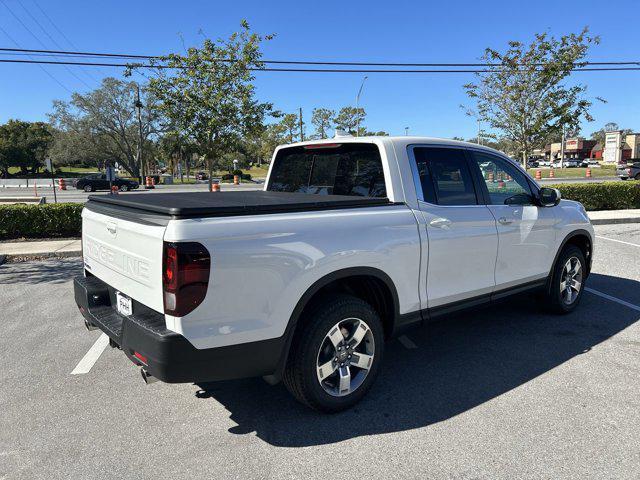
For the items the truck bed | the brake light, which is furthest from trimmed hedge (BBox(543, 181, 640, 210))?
the truck bed

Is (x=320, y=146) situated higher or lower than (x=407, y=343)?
higher

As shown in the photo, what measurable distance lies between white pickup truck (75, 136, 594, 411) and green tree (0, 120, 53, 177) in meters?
70.5

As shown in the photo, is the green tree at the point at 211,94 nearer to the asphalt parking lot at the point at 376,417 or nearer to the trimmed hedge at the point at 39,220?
the trimmed hedge at the point at 39,220

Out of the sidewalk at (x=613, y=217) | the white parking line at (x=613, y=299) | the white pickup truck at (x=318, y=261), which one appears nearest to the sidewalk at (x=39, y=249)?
the white pickup truck at (x=318, y=261)

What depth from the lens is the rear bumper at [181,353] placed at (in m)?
2.41

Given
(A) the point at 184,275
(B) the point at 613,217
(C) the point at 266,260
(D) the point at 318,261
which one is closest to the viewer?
(A) the point at 184,275

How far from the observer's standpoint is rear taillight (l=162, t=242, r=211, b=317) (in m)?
2.35

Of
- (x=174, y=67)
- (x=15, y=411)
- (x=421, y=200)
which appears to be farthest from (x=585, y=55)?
(x=15, y=411)

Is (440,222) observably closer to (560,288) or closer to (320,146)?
(320,146)

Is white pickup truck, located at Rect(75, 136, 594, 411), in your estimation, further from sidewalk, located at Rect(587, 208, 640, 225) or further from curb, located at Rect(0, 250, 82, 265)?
sidewalk, located at Rect(587, 208, 640, 225)

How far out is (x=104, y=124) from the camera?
5147 cm

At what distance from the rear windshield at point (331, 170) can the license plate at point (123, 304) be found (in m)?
1.84

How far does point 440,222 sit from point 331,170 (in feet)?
3.52

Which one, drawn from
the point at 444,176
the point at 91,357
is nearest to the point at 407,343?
the point at 444,176
